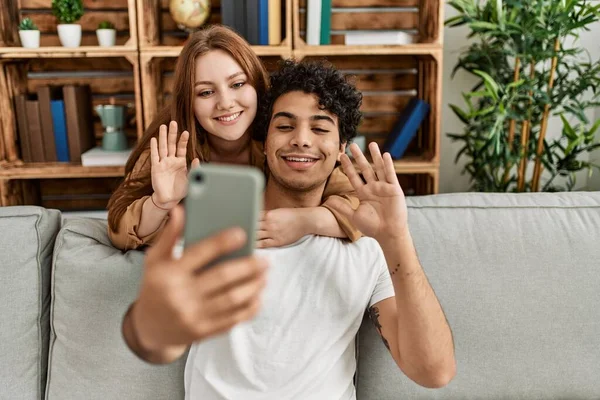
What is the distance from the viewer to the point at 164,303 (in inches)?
17.9

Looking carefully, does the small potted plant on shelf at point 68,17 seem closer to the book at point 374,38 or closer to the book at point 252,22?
the book at point 252,22

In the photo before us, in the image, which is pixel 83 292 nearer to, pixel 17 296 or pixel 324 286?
pixel 17 296

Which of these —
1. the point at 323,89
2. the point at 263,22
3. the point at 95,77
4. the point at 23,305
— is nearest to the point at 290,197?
the point at 323,89

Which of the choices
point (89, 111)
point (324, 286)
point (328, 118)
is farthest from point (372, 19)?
point (324, 286)

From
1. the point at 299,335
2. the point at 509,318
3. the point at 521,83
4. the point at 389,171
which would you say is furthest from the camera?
the point at 521,83

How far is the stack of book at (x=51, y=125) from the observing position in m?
2.31

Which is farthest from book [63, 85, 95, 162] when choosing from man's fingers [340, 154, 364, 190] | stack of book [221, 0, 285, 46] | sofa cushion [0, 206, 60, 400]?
man's fingers [340, 154, 364, 190]

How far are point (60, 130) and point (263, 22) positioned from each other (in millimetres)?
903

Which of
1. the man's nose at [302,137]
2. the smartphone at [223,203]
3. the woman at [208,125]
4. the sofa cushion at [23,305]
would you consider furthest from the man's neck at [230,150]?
the smartphone at [223,203]

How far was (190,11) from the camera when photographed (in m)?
2.26

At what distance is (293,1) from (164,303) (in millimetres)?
1897

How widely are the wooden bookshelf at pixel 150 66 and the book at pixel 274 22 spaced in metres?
0.04

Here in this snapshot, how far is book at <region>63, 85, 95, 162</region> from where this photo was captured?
7.59ft

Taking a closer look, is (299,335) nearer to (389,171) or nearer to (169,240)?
(389,171)
